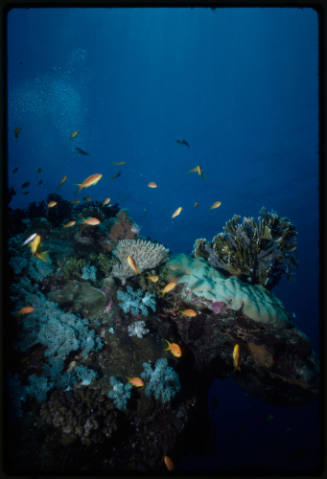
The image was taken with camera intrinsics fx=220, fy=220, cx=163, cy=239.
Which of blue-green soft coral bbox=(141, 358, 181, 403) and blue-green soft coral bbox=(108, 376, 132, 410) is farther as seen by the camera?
blue-green soft coral bbox=(141, 358, 181, 403)

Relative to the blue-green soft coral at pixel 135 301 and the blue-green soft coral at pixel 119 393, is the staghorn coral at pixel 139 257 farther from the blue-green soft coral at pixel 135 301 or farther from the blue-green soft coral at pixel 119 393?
the blue-green soft coral at pixel 119 393

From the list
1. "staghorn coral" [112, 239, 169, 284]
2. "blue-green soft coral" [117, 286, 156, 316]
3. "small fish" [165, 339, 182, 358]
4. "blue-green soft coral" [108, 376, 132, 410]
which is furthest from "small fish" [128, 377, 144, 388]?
"staghorn coral" [112, 239, 169, 284]

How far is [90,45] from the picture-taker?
121ft

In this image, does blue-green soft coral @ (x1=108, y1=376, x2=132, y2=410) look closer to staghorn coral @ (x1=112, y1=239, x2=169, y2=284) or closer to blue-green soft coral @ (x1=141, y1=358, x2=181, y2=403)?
blue-green soft coral @ (x1=141, y1=358, x2=181, y2=403)

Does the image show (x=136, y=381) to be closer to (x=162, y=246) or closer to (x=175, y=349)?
(x=175, y=349)

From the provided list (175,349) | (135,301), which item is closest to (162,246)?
(135,301)

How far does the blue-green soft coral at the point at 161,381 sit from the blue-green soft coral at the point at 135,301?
1123 mm

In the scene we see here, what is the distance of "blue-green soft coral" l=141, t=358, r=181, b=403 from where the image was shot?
4410 mm

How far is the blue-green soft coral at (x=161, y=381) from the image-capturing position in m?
4.41

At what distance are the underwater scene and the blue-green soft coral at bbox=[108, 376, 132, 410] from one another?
4 centimetres

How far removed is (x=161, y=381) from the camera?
4.45 metres

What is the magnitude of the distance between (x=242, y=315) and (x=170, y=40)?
4841 cm
